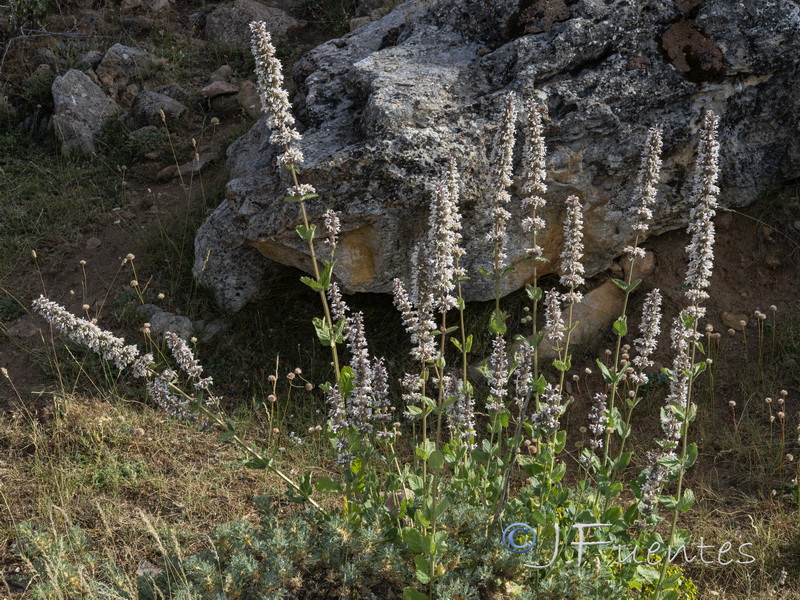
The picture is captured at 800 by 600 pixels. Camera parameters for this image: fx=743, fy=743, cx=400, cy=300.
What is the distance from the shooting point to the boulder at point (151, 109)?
29.3ft

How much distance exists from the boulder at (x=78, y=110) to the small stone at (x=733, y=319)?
23.3ft

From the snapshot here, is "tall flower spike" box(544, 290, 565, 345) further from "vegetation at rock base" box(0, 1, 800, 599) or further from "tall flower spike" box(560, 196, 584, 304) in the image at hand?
"tall flower spike" box(560, 196, 584, 304)

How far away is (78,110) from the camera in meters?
8.93

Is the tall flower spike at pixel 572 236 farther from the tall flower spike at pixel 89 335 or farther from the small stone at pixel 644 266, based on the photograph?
the small stone at pixel 644 266

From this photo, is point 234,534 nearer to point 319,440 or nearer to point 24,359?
point 319,440

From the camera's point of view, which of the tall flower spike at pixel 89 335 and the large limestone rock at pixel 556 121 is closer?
the tall flower spike at pixel 89 335

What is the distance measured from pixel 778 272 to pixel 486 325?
8.35ft

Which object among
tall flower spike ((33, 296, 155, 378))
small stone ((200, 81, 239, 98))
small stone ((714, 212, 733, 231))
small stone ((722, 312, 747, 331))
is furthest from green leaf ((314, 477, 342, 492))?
small stone ((200, 81, 239, 98))

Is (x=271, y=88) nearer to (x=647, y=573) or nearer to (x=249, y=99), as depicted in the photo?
(x=647, y=573)

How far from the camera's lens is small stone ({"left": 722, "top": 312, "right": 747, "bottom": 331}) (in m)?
6.07

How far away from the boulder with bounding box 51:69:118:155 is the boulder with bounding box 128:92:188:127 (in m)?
0.37

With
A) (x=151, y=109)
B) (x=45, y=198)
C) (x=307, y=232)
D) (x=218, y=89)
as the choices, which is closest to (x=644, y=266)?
(x=307, y=232)

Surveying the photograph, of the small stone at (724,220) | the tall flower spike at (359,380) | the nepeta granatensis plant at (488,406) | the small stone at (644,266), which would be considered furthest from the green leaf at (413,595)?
the small stone at (724,220)

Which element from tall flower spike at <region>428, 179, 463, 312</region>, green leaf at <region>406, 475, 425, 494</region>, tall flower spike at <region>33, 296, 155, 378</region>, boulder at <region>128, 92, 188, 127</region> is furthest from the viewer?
boulder at <region>128, 92, 188, 127</region>
